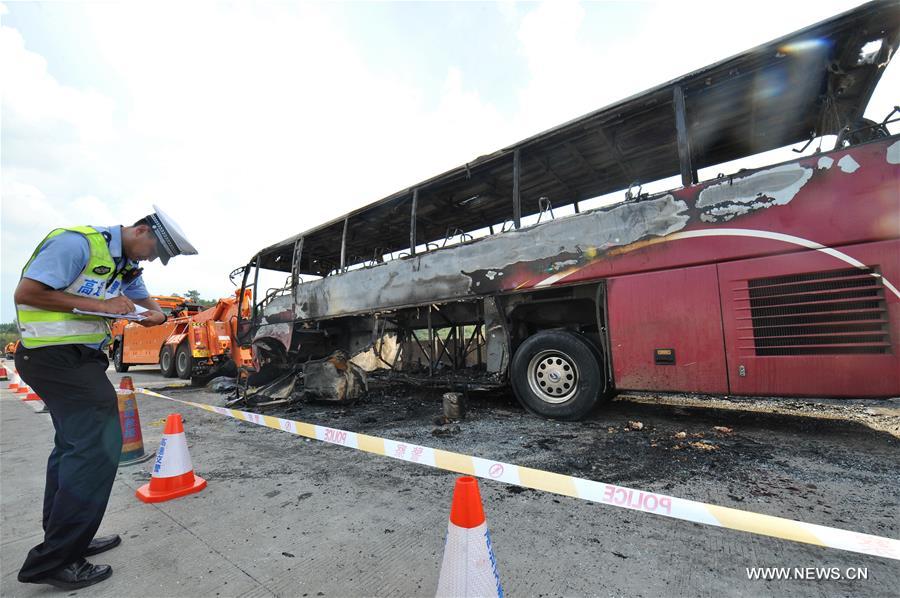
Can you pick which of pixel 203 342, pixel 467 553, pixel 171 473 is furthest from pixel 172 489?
pixel 203 342

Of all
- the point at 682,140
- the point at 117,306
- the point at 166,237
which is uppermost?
the point at 682,140

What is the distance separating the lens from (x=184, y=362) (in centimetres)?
1012

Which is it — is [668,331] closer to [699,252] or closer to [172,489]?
[699,252]

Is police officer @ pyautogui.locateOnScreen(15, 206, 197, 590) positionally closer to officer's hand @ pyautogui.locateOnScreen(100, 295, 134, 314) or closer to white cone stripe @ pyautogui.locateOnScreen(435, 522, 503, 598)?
officer's hand @ pyautogui.locateOnScreen(100, 295, 134, 314)

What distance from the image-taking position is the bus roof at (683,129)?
3.26 m

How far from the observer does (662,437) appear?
352 centimetres

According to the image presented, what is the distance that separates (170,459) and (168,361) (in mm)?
10127

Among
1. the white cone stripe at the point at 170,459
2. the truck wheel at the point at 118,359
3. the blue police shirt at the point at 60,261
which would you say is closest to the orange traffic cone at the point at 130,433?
the white cone stripe at the point at 170,459

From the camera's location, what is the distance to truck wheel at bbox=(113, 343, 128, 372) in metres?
14.1

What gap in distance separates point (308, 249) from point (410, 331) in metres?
3.06

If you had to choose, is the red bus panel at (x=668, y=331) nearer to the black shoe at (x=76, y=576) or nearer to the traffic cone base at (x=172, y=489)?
the traffic cone base at (x=172, y=489)

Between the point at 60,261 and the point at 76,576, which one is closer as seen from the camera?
the point at 76,576

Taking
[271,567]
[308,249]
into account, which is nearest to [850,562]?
[271,567]

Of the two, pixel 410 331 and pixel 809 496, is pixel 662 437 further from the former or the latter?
pixel 410 331
